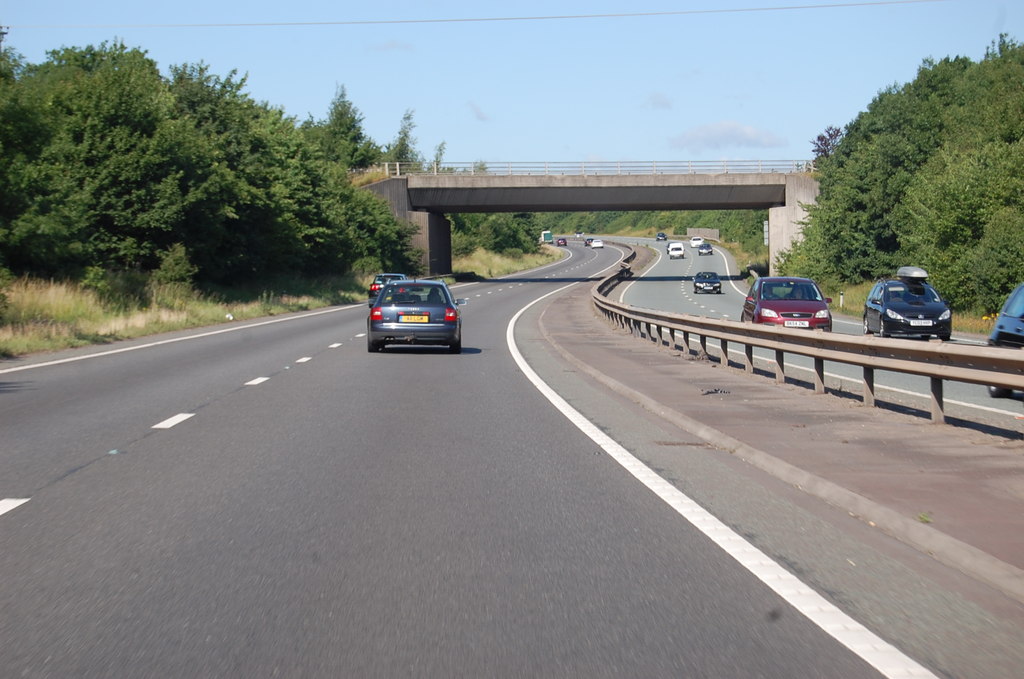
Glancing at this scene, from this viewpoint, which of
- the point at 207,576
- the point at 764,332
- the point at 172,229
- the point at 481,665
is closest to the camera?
the point at 481,665

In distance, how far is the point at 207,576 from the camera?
238 inches

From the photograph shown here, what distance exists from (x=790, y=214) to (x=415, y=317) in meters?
58.8

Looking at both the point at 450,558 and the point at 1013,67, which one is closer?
the point at 450,558

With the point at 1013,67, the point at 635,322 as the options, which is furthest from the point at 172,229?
the point at 1013,67

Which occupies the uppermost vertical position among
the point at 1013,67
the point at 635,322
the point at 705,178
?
the point at 1013,67

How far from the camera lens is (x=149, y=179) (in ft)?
136

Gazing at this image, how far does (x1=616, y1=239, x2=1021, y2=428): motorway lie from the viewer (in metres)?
14.8

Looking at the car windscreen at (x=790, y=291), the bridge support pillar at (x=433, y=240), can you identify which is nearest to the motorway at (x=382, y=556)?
the car windscreen at (x=790, y=291)

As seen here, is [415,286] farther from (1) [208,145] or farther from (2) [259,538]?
(1) [208,145]

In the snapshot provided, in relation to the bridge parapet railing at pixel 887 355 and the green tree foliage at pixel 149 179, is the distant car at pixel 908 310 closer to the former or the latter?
the bridge parapet railing at pixel 887 355

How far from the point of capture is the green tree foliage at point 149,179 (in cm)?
3222

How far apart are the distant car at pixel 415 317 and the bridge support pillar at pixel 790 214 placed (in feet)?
178

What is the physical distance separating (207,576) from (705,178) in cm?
7066

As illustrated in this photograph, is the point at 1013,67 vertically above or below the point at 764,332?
above
